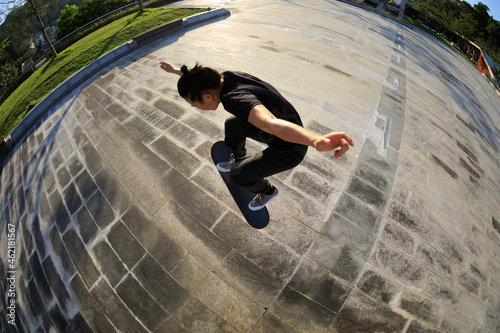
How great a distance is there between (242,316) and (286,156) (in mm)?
1967

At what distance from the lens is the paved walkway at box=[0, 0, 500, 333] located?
2.80 metres

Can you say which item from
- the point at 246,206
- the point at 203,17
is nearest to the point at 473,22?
the point at 203,17

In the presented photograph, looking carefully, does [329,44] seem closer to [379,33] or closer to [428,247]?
[379,33]

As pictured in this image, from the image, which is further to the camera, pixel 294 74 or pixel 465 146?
pixel 294 74

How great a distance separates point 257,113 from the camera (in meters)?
1.84

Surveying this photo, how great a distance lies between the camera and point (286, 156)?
2.41 meters

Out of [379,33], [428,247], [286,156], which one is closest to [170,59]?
[286,156]

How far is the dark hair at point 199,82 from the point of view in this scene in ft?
7.31

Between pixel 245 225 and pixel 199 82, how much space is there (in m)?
2.12

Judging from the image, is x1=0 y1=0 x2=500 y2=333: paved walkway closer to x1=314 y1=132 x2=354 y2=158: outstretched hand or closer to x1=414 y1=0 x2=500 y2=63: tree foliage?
x1=314 y1=132 x2=354 y2=158: outstretched hand

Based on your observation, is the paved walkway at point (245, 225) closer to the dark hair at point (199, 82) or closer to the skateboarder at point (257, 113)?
the skateboarder at point (257, 113)

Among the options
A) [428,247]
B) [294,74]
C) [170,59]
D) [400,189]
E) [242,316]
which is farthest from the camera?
[170,59]

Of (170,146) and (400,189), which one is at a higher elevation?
(400,189)

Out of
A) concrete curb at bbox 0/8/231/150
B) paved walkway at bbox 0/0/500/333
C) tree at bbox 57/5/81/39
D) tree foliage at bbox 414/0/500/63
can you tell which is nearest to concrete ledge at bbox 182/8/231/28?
concrete curb at bbox 0/8/231/150
